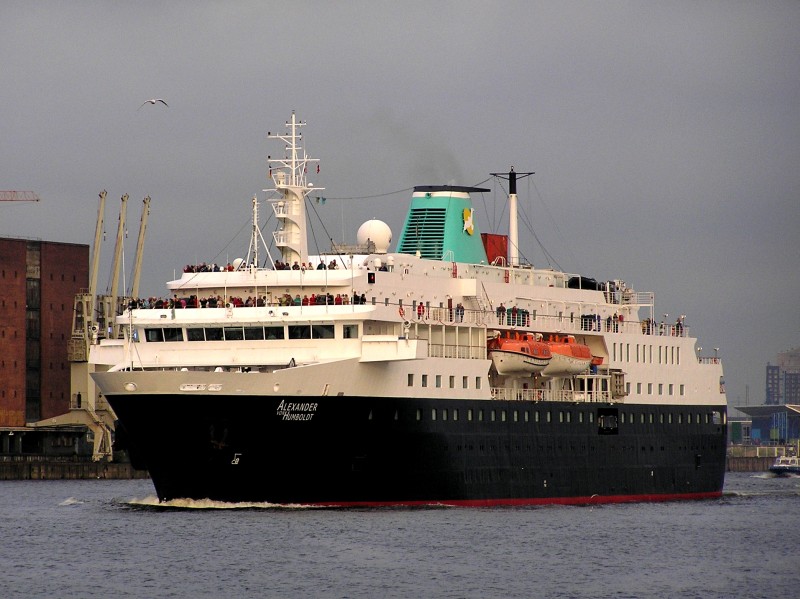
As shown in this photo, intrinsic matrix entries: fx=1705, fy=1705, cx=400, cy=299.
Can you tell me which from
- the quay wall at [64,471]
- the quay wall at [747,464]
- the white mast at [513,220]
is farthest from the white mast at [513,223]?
the quay wall at [747,464]

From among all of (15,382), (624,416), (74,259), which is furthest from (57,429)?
(624,416)

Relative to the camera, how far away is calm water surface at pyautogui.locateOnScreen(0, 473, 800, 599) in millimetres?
45156

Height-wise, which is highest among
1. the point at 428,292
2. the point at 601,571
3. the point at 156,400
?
the point at 428,292

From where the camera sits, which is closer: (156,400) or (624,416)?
(156,400)

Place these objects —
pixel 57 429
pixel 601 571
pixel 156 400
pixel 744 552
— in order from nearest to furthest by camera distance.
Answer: pixel 601 571
pixel 744 552
pixel 156 400
pixel 57 429

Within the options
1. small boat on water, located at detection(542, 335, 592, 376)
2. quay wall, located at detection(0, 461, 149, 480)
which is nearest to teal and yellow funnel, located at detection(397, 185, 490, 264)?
small boat on water, located at detection(542, 335, 592, 376)

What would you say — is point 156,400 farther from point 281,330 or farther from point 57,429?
point 57,429

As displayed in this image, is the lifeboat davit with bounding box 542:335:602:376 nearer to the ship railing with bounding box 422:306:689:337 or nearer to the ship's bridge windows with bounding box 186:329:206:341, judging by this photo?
the ship railing with bounding box 422:306:689:337

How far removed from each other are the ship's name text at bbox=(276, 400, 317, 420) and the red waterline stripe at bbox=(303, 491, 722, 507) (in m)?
3.30

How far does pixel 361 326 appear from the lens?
201ft

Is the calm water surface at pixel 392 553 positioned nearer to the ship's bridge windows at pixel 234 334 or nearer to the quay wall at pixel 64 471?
the ship's bridge windows at pixel 234 334

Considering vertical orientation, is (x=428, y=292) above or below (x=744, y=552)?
above

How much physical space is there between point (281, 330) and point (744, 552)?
714 inches

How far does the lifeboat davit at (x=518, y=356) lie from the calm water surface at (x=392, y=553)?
561 cm
